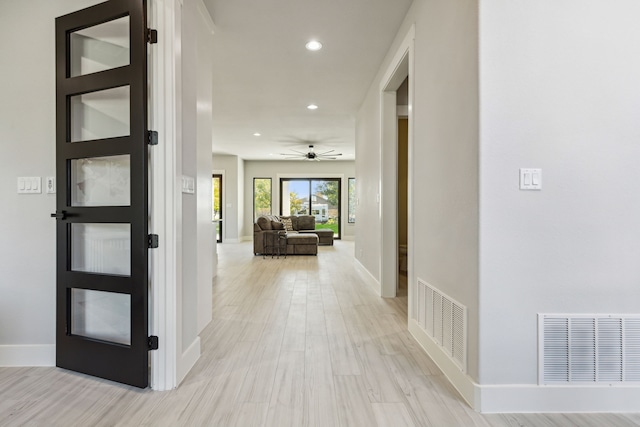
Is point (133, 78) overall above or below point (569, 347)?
above

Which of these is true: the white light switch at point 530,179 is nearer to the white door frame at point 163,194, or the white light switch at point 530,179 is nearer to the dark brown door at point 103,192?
the white door frame at point 163,194

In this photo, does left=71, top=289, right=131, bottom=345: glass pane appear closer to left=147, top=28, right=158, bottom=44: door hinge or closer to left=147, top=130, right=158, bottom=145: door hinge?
left=147, top=130, right=158, bottom=145: door hinge

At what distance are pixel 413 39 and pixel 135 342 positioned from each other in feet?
10.1

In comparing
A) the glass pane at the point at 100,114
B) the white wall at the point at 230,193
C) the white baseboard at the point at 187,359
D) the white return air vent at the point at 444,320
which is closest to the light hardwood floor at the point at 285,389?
the white baseboard at the point at 187,359

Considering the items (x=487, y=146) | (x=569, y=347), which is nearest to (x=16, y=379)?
(x=487, y=146)

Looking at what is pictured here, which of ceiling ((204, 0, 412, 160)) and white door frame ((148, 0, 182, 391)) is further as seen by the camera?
ceiling ((204, 0, 412, 160))

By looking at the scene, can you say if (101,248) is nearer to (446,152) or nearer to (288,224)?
(446,152)

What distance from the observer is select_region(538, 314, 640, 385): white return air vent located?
178 centimetres

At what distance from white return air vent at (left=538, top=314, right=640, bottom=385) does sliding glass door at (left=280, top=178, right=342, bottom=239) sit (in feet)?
32.7

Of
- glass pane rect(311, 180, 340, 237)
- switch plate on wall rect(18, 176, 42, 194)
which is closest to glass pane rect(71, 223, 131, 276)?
switch plate on wall rect(18, 176, 42, 194)

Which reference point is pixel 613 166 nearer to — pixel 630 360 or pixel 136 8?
pixel 630 360

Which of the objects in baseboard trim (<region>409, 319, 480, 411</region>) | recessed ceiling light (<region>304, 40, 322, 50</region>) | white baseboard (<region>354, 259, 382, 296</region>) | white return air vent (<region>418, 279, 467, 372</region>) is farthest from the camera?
white baseboard (<region>354, 259, 382, 296</region>)

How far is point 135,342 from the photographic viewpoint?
6.52 ft

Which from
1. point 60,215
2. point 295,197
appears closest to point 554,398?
point 60,215
